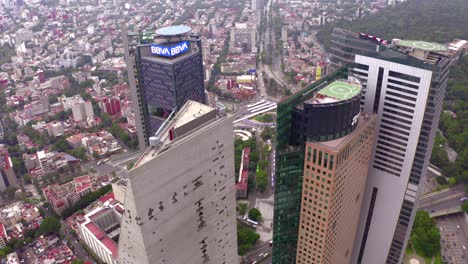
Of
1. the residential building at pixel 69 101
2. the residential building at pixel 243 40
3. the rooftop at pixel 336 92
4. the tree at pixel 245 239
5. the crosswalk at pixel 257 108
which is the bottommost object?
the tree at pixel 245 239

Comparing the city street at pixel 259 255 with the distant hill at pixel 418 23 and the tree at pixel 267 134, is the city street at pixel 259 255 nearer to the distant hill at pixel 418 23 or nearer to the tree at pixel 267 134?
the tree at pixel 267 134

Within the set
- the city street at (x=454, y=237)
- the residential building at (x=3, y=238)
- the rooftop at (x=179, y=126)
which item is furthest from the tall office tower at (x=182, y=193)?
the residential building at (x=3, y=238)

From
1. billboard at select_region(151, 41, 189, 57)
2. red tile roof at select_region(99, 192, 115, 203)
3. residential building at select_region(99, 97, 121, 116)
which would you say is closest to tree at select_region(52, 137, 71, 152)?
residential building at select_region(99, 97, 121, 116)

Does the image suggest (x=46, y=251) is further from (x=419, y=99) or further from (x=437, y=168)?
(x=437, y=168)

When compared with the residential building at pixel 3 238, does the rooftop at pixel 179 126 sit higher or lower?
higher

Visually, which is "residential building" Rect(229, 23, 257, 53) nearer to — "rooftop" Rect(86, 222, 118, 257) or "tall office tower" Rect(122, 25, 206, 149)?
"tall office tower" Rect(122, 25, 206, 149)

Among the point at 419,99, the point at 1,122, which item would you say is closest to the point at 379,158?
the point at 419,99
